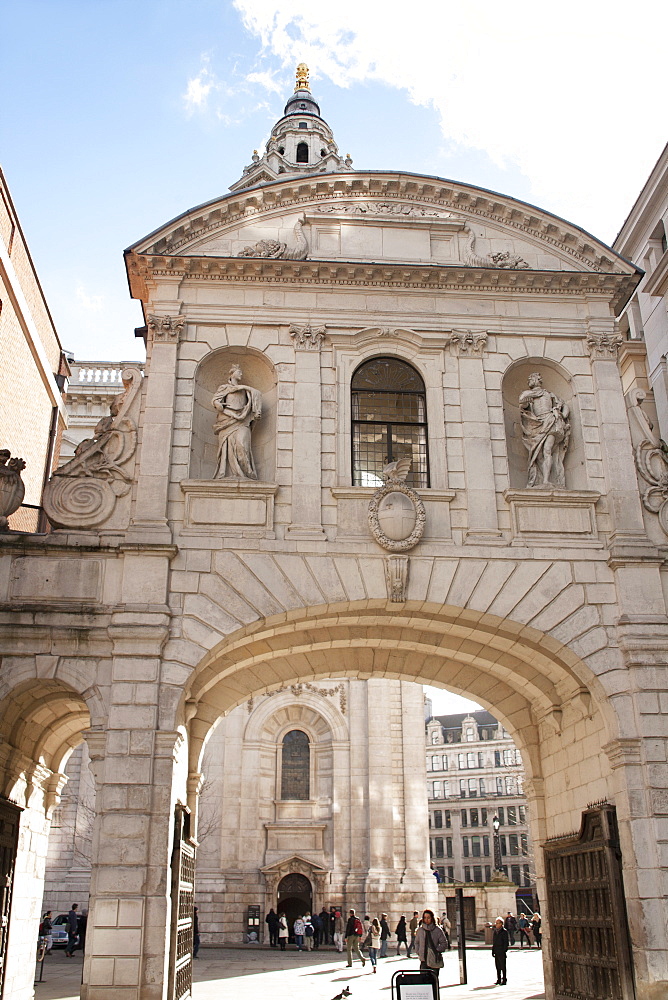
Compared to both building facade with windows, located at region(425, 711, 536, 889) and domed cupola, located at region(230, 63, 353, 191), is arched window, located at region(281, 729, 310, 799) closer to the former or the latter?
domed cupola, located at region(230, 63, 353, 191)

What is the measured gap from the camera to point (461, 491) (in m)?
16.7

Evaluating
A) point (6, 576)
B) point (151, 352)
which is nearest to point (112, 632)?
point (6, 576)

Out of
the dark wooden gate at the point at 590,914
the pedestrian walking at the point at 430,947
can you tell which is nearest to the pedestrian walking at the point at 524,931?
the dark wooden gate at the point at 590,914

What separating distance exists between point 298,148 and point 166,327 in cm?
3928

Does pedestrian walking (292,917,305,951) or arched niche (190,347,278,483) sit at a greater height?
arched niche (190,347,278,483)

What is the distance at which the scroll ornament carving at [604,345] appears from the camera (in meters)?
18.2

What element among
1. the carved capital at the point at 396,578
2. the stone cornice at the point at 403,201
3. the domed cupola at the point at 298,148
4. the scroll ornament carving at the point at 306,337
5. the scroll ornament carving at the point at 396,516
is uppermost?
the domed cupola at the point at 298,148

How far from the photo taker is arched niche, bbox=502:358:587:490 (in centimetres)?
1739

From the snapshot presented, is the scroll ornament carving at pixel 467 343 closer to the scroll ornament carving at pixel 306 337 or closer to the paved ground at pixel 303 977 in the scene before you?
the scroll ornament carving at pixel 306 337

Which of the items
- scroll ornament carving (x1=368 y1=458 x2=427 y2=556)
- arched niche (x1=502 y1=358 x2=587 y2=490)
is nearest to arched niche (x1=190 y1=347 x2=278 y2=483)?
scroll ornament carving (x1=368 y1=458 x2=427 y2=556)

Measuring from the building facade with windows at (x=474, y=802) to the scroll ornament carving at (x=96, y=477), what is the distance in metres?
78.0

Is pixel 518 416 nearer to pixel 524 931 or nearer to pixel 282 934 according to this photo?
pixel 282 934

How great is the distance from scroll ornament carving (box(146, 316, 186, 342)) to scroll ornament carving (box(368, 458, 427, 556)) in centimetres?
510

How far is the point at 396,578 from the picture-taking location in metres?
15.7
